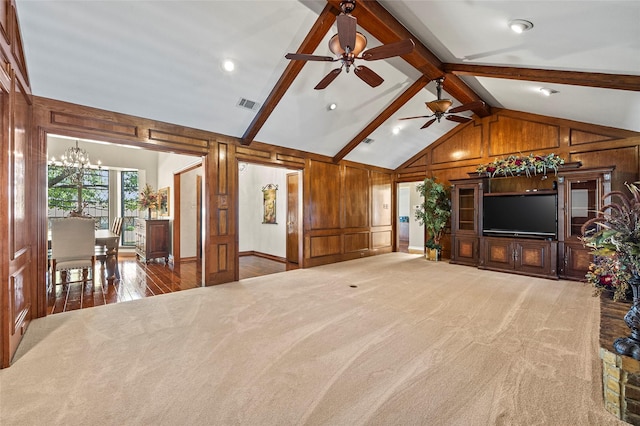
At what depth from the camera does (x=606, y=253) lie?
203 centimetres

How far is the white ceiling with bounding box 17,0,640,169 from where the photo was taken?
277cm

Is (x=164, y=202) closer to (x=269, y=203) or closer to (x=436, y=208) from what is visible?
(x=269, y=203)

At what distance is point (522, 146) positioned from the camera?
620 cm

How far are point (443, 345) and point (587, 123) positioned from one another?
5.67 metres

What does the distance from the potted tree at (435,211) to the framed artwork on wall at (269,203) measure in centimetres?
390

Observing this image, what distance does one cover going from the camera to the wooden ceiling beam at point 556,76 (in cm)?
346

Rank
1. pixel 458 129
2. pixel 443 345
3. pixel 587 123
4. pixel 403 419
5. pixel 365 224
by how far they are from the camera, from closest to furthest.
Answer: pixel 403 419, pixel 443 345, pixel 587 123, pixel 458 129, pixel 365 224

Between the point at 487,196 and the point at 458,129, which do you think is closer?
the point at 487,196

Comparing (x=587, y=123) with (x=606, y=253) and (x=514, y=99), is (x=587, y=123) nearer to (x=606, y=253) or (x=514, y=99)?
(x=514, y=99)

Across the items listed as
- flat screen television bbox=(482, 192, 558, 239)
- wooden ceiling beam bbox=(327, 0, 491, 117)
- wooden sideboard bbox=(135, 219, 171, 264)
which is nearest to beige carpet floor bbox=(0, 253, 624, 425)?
flat screen television bbox=(482, 192, 558, 239)

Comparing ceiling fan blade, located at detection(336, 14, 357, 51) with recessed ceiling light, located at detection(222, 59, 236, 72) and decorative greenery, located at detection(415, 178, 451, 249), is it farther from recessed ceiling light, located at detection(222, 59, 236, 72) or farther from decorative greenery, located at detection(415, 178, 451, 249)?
decorative greenery, located at detection(415, 178, 451, 249)

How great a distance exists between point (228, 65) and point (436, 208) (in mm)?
5736

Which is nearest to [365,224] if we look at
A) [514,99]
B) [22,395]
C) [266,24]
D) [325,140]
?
[325,140]

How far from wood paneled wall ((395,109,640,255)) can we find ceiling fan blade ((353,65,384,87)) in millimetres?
4426
